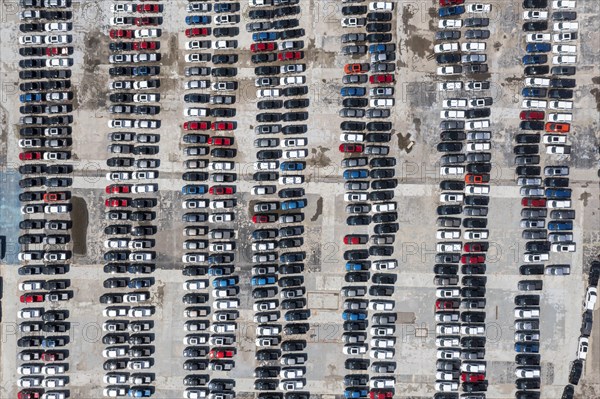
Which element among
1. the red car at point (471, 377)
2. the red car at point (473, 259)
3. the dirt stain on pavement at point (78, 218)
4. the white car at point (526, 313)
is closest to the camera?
the white car at point (526, 313)

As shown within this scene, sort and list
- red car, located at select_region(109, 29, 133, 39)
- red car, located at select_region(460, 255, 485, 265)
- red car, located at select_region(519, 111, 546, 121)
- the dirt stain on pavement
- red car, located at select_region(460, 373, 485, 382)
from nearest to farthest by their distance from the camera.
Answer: red car, located at select_region(460, 373, 485, 382), red car, located at select_region(460, 255, 485, 265), red car, located at select_region(519, 111, 546, 121), red car, located at select_region(109, 29, 133, 39), the dirt stain on pavement

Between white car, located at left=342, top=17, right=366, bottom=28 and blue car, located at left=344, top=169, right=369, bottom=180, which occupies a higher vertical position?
white car, located at left=342, top=17, right=366, bottom=28

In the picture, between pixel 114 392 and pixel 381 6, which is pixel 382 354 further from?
pixel 381 6

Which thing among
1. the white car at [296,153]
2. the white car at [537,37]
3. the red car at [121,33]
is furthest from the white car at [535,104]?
the red car at [121,33]

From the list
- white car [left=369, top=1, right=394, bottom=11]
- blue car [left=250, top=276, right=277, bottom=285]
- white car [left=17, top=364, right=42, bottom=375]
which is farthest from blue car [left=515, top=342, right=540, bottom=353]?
white car [left=17, top=364, right=42, bottom=375]

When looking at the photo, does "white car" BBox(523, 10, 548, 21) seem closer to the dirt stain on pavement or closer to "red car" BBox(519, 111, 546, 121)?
"red car" BBox(519, 111, 546, 121)

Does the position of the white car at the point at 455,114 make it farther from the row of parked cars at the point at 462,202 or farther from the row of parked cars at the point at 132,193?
the row of parked cars at the point at 132,193
